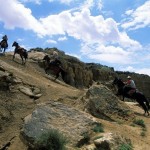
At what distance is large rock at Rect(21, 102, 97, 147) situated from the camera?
1488cm

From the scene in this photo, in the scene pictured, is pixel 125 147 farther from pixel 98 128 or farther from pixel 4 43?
pixel 4 43

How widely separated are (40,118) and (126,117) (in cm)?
601

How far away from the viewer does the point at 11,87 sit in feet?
66.1

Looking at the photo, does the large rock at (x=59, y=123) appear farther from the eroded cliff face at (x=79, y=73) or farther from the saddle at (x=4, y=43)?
the eroded cliff face at (x=79, y=73)

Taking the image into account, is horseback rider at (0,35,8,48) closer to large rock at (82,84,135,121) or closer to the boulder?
large rock at (82,84,135,121)

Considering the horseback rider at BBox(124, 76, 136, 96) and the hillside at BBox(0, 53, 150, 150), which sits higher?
the horseback rider at BBox(124, 76, 136, 96)

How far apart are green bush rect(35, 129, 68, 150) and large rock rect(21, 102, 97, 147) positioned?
70 cm

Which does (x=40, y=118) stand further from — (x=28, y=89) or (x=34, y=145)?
(x=28, y=89)

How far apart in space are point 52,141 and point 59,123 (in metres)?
2.08

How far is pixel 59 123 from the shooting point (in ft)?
51.6

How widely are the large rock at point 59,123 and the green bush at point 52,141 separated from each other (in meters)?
0.70

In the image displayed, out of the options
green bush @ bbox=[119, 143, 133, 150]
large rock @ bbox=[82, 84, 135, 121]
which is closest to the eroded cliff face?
large rock @ bbox=[82, 84, 135, 121]

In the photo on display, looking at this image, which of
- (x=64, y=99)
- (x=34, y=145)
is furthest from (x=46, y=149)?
(x=64, y=99)

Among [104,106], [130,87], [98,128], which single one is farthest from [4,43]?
[98,128]
